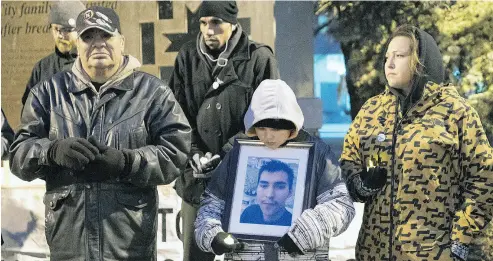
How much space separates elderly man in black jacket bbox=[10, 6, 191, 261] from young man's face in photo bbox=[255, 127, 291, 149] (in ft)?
1.20

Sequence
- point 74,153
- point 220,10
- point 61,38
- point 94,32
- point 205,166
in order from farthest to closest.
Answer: point 61,38 → point 220,10 → point 205,166 → point 94,32 → point 74,153

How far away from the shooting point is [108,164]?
410 cm

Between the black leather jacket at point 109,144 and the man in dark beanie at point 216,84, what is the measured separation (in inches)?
34.3

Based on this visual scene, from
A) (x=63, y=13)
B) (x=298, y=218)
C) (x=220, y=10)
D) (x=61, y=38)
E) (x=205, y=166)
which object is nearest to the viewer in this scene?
(x=298, y=218)

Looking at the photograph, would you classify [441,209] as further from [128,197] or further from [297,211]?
[128,197]

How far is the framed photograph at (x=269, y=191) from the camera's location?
425cm

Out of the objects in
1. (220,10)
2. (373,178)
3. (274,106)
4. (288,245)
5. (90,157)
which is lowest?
(288,245)

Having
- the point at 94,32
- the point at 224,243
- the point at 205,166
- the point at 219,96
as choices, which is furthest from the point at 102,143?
the point at 219,96

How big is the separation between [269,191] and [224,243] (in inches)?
13.3

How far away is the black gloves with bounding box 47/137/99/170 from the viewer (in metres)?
4.02

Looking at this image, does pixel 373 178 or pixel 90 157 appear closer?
pixel 90 157

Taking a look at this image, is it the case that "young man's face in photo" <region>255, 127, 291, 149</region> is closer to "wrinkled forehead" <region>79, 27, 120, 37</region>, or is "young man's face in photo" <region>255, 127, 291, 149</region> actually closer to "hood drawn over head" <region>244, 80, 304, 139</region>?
"hood drawn over head" <region>244, 80, 304, 139</region>

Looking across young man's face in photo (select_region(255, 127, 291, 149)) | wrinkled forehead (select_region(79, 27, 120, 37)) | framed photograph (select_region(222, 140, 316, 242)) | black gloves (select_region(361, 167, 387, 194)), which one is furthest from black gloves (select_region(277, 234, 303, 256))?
wrinkled forehead (select_region(79, 27, 120, 37))

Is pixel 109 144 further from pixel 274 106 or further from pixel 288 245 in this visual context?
pixel 288 245
